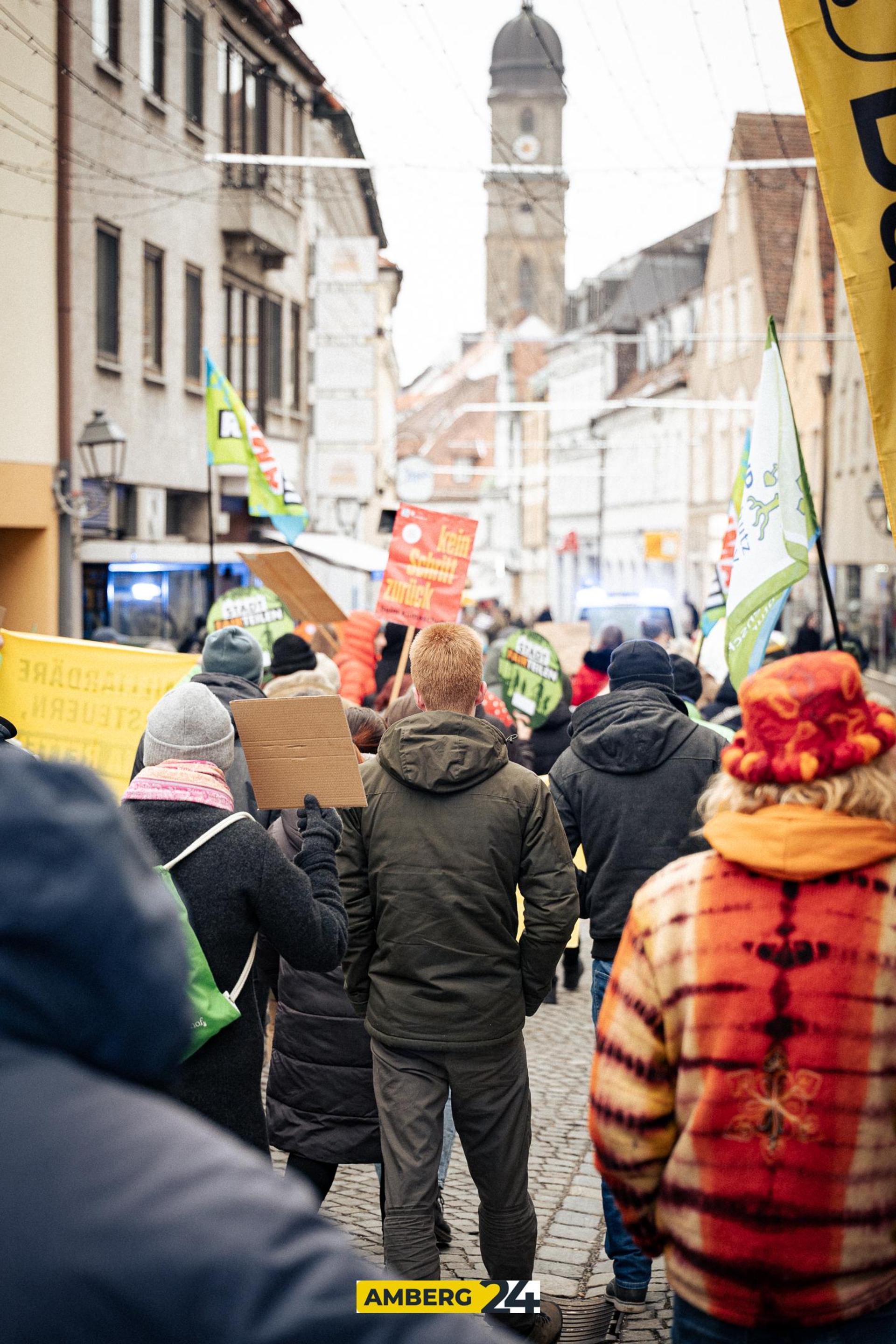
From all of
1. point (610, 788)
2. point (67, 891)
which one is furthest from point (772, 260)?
point (67, 891)

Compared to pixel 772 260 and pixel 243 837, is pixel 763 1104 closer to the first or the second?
pixel 243 837

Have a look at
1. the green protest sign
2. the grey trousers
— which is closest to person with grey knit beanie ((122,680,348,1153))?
the grey trousers

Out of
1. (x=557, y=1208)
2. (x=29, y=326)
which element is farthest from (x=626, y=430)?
(x=557, y=1208)

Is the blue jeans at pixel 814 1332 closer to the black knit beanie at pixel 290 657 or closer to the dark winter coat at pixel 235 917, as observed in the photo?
the dark winter coat at pixel 235 917

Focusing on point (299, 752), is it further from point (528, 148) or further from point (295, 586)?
point (528, 148)

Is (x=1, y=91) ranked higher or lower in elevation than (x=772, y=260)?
lower

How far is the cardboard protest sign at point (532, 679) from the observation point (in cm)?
1034

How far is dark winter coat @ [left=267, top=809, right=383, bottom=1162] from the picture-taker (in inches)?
187

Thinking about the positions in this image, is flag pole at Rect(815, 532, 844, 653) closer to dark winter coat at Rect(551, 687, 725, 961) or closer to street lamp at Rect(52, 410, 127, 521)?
dark winter coat at Rect(551, 687, 725, 961)

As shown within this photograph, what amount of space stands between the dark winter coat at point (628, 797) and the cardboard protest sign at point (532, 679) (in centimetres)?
512

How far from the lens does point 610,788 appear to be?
511cm

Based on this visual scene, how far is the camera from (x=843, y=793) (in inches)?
104

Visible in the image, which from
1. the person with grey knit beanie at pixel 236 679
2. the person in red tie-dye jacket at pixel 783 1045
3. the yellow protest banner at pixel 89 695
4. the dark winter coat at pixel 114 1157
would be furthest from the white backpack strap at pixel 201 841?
the yellow protest banner at pixel 89 695

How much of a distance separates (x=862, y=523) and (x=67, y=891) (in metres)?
35.3
